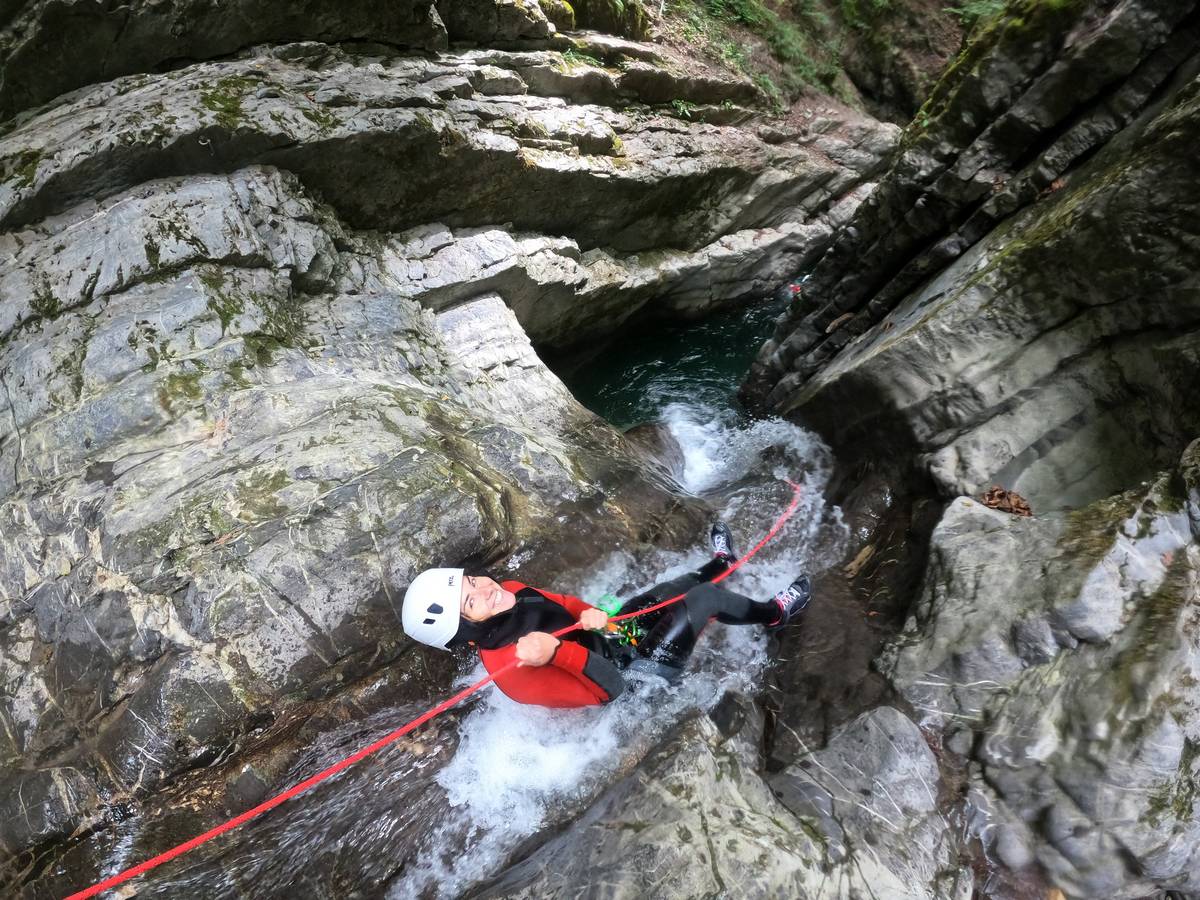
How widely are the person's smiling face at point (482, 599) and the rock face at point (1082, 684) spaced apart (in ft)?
9.75

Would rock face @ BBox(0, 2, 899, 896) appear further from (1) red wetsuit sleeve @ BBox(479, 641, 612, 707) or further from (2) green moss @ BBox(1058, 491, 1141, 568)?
(2) green moss @ BBox(1058, 491, 1141, 568)

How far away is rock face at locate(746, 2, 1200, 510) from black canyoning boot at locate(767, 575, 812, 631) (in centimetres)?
174

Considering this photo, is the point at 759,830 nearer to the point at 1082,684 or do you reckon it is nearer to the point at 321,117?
the point at 1082,684

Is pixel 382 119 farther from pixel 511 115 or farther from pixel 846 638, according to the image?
pixel 846 638

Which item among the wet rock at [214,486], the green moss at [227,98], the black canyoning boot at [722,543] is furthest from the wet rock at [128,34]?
the black canyoning boot at [722,543]

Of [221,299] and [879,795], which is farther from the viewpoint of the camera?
[221,299]

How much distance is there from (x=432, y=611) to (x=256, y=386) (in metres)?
3.11

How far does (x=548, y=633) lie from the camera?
15.0 ft

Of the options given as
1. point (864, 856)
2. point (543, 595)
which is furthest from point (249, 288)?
point (864, 856)

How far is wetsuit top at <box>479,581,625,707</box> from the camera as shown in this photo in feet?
14.6

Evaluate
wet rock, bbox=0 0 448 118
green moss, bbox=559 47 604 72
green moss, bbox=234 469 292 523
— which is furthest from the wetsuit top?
green moss, bbox=559 47 604 72

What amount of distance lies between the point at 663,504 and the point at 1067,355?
4.06m

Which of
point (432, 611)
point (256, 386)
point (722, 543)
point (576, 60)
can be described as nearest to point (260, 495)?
point (256, 386)

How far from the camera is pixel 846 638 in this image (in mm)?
5223
